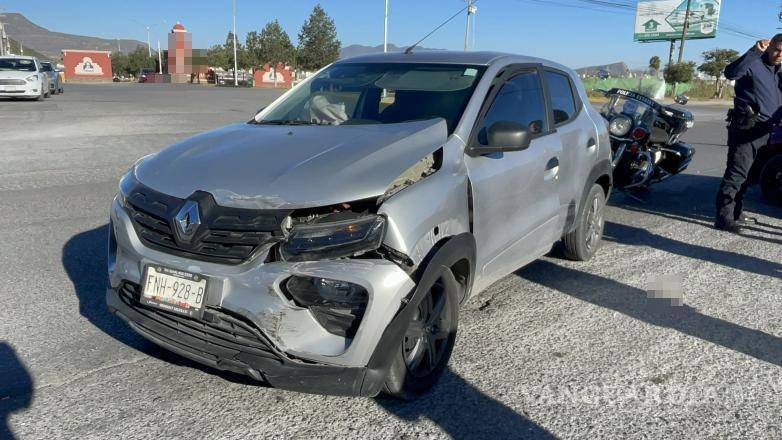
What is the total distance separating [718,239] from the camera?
6.66 meters

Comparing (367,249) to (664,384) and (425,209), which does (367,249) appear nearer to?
(425,209)

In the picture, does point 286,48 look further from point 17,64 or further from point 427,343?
point 427,343

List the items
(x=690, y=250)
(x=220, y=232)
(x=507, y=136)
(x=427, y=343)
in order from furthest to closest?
(x=690, y=250)
(x=507, y=136)
(x=427, y=343)
(x=220, y=232)

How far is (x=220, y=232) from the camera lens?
9.12 ft

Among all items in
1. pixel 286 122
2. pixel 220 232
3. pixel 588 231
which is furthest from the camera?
pixel 588 231

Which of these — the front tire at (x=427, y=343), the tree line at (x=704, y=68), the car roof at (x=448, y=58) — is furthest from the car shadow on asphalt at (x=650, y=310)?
the tree line at (x=704, y=68)

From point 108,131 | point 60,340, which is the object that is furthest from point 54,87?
point 60,340

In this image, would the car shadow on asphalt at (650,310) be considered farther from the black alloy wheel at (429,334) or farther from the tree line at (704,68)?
the tree line at (704,68)

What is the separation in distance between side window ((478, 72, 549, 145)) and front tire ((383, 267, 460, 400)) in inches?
38.0

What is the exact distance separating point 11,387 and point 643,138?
7102mm

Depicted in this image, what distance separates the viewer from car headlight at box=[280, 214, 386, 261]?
2.69 metres

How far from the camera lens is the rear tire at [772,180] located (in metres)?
8.15

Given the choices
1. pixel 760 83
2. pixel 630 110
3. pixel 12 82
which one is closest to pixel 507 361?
pixel 760 83

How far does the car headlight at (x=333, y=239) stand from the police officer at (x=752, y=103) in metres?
5.27
